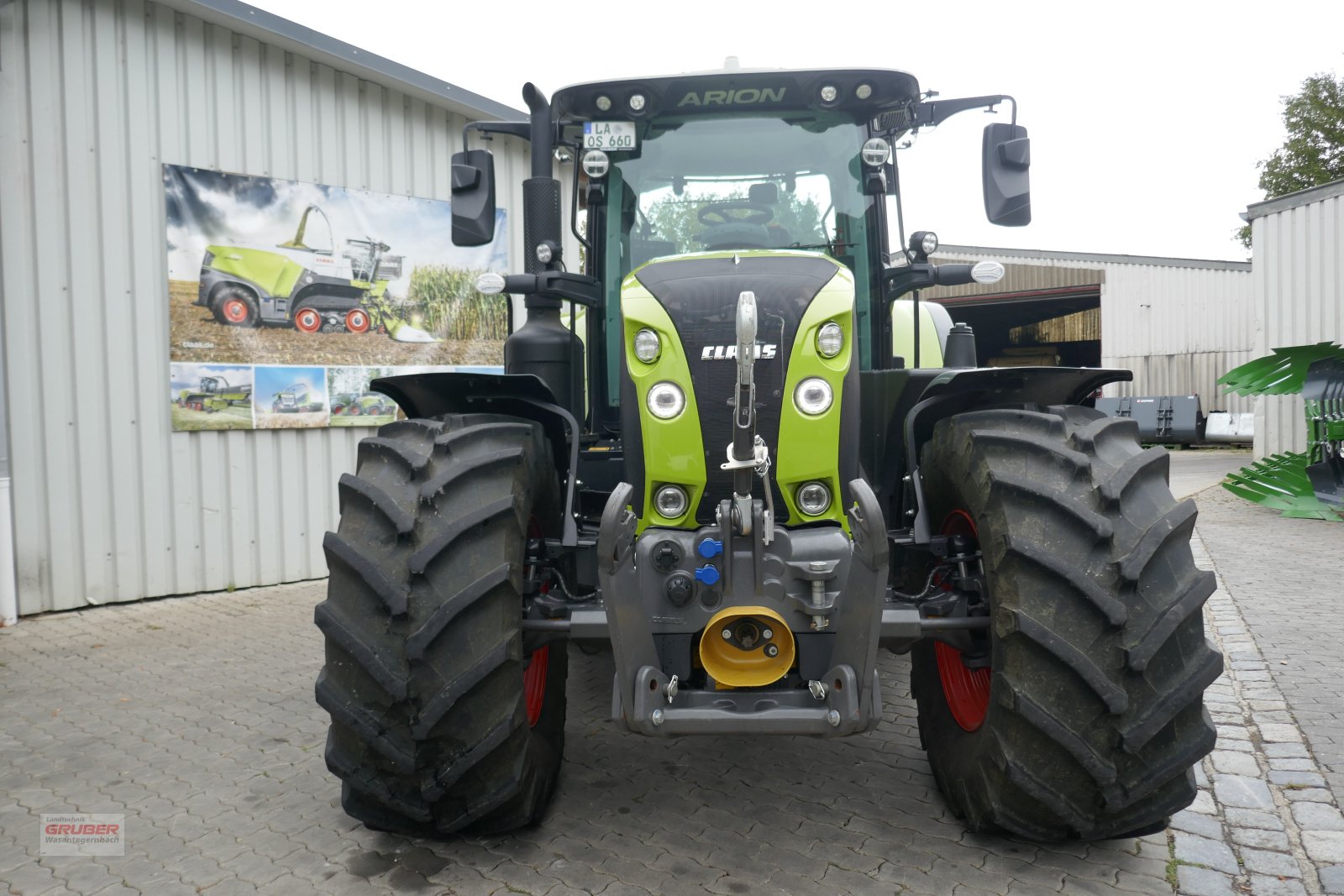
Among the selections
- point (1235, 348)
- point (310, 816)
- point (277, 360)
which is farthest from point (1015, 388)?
point (1235, 348)

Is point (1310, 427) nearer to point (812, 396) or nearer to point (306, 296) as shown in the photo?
point (812, 396)

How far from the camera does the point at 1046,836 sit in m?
2.70

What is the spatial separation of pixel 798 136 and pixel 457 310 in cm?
536

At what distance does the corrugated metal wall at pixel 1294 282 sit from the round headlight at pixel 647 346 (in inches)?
503

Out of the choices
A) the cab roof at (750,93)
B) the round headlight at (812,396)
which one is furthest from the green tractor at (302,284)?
the round headlight at (812,396)

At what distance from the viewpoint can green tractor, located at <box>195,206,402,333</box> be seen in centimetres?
702

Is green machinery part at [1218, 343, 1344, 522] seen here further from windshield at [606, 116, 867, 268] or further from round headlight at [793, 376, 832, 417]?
round headlight at [793, 376, 832, 417]

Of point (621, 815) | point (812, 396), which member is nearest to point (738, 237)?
point (812, 396)

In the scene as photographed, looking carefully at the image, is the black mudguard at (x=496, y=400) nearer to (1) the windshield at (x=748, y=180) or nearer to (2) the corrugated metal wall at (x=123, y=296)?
(1) the windshield at (x=748, y=180)

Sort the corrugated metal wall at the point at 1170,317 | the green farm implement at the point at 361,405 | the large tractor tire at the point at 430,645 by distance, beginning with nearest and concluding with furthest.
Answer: the large tractor tire at the point at 430,645 → the green farm implement at the point at 361,405 → the corrugated metal wall at the point at 1170,317

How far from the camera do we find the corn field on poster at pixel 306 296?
6.87 m

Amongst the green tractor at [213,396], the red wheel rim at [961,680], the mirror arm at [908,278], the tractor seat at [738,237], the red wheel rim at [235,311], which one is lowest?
the red wheel rim at [961,680]

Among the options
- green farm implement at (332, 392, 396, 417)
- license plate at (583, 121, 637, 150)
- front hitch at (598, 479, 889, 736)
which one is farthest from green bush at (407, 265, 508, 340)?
front hitch at (598, 479, 889, 736)

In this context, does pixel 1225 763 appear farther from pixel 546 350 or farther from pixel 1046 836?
pixel 546 350
